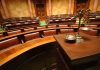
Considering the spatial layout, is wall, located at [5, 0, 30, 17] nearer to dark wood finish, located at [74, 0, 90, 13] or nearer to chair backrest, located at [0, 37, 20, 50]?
dark wood finish, located at [74, 0, 90, 13]

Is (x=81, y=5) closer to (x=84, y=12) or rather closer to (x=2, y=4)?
(x=2, y=4)

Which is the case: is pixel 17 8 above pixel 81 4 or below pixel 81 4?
below

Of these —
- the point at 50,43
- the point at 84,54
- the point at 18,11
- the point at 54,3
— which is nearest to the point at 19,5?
the point at 18,11

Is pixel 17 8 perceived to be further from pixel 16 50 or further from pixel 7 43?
pixel 16 50

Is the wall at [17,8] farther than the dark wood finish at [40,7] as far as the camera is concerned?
No

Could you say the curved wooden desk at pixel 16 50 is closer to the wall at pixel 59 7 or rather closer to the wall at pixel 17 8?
the wall at pixel 17 8

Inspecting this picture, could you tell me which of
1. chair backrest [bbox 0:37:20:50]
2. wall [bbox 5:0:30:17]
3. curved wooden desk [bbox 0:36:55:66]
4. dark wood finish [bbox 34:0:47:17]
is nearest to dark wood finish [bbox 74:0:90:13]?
dark wood finish [bbox 34:0:47:17]

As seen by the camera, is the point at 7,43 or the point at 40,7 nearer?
the point at 7,43

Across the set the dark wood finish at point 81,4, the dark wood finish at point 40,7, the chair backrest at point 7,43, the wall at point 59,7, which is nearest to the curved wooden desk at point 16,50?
the chair backrest at point 7,43

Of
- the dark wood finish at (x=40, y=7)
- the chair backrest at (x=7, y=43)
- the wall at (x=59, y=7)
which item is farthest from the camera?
the wall at (x=59, y=7)

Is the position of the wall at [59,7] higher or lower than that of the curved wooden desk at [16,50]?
higher

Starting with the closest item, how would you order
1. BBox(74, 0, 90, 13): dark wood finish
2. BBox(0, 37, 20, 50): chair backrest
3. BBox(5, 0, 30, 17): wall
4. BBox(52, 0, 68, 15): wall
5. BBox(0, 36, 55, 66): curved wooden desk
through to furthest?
BBox(0, 36, 55, 66): curved wooden desk
BBox(0, 37, 20, 50): chair backrest
BBox(5, 0, 30, 17): wall
BBox(52, 0, 68, 15): wall
BBox(74, 0, 90, 13): dark wood finish

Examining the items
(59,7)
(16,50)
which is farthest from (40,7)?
(16,50)

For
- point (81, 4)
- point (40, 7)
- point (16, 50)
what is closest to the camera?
point (16, 50)
